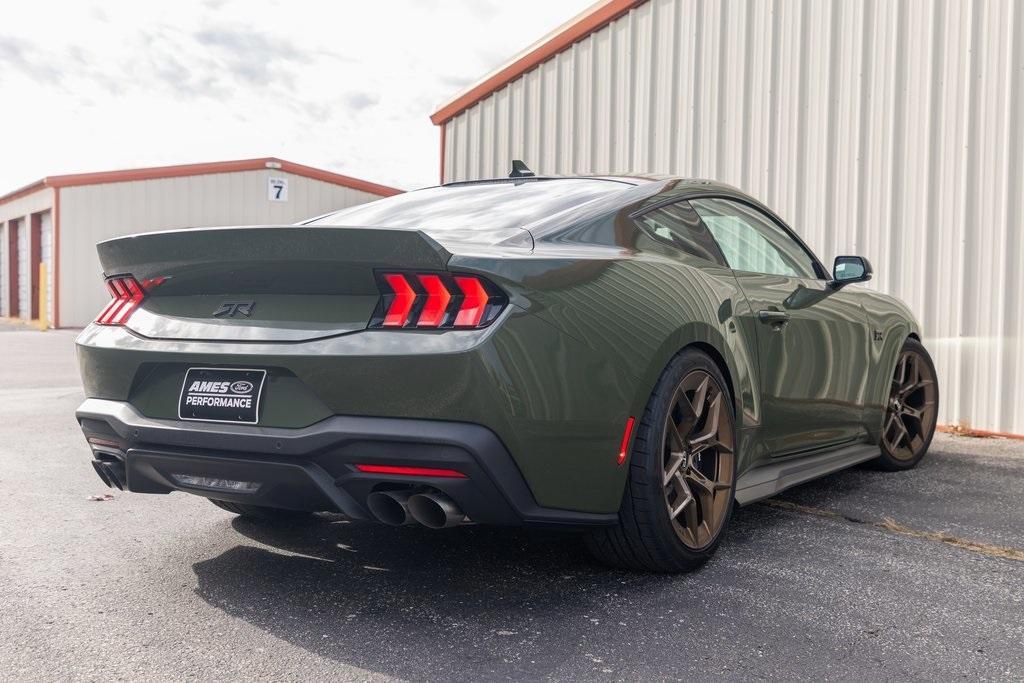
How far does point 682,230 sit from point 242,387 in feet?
5.30

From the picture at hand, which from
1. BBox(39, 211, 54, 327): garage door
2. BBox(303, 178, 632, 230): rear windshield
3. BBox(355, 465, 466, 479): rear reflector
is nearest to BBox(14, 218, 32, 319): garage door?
BBox(39, 211, 54, 327): garage door

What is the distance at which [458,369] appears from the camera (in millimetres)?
2436

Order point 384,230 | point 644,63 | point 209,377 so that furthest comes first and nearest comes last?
point 644,63 → point 209,377 → point 384,230

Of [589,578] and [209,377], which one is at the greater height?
[209,377]

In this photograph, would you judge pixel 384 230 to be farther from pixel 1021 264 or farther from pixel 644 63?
pixel 644 63

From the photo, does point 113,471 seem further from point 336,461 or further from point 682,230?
point 682,230

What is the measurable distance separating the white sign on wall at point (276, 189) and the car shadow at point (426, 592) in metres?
22.8

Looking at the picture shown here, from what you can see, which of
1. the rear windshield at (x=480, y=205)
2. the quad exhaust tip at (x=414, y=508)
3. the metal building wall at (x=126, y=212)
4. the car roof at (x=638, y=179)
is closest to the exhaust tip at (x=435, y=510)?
the quad exhaust tip at (x=414, y=508)

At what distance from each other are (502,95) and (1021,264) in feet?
19.1

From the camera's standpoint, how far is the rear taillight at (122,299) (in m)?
3.04

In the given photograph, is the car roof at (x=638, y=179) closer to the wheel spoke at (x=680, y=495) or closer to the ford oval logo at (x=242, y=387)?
the wheel spoke at (x=680, y=495)

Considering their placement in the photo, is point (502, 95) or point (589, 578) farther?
point (502, 95)

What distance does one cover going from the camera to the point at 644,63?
8.77 m

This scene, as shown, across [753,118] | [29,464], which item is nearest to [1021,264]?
[753,118]
